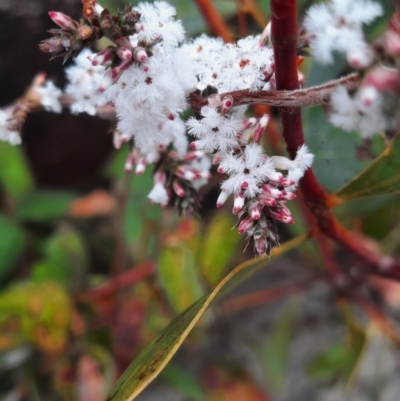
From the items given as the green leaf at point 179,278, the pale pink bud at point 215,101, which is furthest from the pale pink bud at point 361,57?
the green leaf at point 179,278

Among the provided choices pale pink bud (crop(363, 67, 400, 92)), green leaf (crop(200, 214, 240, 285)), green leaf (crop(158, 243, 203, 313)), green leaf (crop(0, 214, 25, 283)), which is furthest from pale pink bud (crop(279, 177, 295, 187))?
green leaf (crop(0, 214, 25, 283))

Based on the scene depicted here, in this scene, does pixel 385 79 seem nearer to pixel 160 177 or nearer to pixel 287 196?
pixel 287 196

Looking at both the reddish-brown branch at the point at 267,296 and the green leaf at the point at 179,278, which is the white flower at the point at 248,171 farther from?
the reddish-brown branch at the point at 267,296

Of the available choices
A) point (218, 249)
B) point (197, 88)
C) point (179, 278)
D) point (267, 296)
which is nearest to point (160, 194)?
point (197, 88)

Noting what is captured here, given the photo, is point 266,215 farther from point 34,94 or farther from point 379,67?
point 34,94

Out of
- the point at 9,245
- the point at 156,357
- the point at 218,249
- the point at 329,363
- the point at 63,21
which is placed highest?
the point at 63,21
